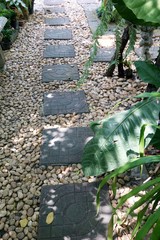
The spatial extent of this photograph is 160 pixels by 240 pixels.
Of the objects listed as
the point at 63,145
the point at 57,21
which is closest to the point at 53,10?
the point at 57,21

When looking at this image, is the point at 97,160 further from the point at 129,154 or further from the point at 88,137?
the point at 88,137

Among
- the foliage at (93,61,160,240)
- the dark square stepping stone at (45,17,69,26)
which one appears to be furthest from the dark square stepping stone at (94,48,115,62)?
the foliage at (93,61,160,240)

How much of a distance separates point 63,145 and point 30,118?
642 mm

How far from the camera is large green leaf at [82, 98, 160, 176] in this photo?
159 cm

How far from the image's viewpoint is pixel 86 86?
3.52 meters

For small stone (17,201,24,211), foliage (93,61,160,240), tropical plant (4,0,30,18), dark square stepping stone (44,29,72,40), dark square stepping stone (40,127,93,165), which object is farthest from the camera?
tropical plant (4,0,30,18)

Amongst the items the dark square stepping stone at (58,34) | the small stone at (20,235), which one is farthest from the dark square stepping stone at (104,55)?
the small stone at (20,235)

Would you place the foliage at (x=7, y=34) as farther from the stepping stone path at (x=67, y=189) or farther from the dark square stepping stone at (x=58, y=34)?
the stepping stone path at (x=67, y=189)

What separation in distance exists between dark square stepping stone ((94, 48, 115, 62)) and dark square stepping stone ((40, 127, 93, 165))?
1691mm

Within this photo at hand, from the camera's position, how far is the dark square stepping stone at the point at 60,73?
12.2ft

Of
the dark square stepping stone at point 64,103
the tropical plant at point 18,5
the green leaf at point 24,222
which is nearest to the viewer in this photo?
the green leaf at point 24,222

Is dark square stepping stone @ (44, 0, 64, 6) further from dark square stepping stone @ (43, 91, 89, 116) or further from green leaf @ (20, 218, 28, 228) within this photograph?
green leaf @ (20, 218, 28, 228)

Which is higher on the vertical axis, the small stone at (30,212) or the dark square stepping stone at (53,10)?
the small stone at (30,212)

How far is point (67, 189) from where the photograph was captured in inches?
85.3
